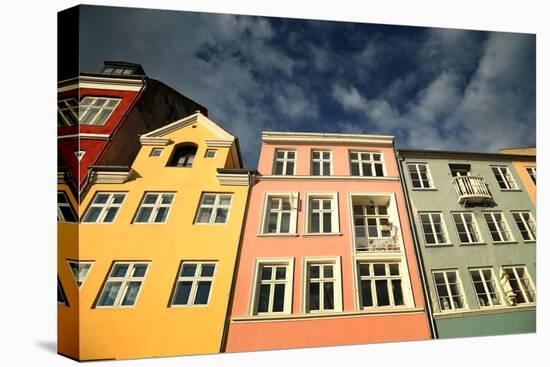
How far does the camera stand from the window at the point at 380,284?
7.55 meters

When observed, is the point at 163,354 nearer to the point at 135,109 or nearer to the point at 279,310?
the point at 279,310

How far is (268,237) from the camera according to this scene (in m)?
8.29

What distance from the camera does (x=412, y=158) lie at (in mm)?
10734

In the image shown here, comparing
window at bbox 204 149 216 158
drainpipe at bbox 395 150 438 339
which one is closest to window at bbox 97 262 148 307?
window at bbox 204 149 216 158

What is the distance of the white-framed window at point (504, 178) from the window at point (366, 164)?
4.35 m

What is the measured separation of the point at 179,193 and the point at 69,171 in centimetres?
288

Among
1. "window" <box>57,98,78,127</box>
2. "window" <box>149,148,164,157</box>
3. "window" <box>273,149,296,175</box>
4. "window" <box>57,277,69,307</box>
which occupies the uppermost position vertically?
"window" <box>273,149,296,175</box>

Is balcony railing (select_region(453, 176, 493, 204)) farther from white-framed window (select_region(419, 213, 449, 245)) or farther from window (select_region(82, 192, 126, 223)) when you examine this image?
window (select_region(82, 192, 126, 223))

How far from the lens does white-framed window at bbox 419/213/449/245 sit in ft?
29.2

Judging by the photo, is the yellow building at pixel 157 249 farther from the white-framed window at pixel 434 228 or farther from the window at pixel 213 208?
the white-framed window at pixel 434 228

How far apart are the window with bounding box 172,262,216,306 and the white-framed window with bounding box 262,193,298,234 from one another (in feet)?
6.54

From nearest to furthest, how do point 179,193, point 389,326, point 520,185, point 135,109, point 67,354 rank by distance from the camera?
1. point 67,354
2. point 389,326
3. point 179,193
4. point 135,109
5. point 520,185

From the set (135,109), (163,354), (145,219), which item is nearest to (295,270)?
(163,354)

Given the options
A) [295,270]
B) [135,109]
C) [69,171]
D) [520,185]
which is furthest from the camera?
[520,185]
